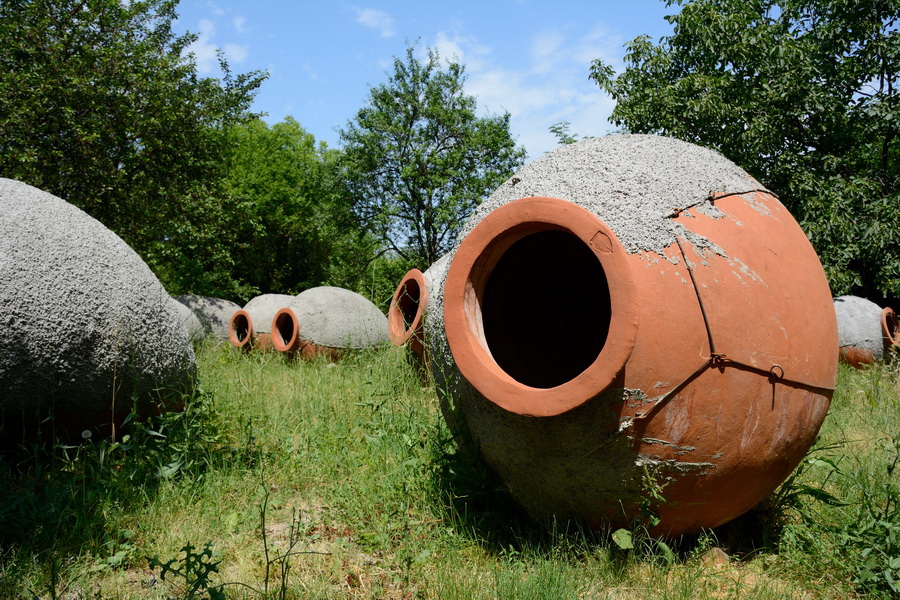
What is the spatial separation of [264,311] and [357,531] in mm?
8648

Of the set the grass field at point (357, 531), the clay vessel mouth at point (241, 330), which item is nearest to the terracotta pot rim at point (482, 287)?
the grass field at point (357, 531)

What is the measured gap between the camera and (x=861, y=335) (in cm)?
1081

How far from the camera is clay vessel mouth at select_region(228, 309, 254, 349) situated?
35.9 feet

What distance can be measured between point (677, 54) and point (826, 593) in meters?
12.9

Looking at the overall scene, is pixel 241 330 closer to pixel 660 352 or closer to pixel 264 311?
pixel 264 311

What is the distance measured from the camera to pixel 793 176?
1151 centimetres

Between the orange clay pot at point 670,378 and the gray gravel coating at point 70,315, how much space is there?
204 cm

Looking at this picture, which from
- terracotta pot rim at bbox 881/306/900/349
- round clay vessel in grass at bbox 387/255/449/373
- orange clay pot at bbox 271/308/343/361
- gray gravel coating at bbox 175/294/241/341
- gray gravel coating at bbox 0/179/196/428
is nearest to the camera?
gray gravel coating at bbox 0/179/196/428

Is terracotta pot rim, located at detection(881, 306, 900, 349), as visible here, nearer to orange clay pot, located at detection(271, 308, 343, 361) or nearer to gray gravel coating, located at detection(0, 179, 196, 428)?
orange clay pot, located at detection(271, 308, 343, 361)

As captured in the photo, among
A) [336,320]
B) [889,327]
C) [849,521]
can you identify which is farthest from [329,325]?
[889,327]

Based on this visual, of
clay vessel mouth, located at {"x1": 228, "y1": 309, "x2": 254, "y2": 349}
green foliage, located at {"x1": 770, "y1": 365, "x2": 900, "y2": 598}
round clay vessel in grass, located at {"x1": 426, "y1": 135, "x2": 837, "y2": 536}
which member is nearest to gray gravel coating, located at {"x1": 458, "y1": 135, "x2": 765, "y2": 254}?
round clay vessel in grass, located at {"x1": 426, "y1": 135, "x2": 837, "y2": 536}

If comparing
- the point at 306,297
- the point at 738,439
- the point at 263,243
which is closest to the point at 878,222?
the point at 306,297

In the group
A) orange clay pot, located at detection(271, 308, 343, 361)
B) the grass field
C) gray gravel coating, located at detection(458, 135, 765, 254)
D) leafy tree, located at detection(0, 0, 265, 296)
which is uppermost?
leafy tree, located at detection(0, 0, 265, 296)

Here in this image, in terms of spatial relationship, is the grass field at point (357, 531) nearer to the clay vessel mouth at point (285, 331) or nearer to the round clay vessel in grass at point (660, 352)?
the round clay vessel in grass at point (660, 352)
